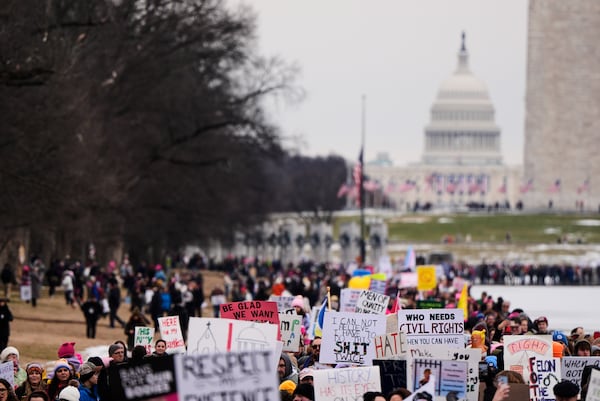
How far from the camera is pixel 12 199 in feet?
120

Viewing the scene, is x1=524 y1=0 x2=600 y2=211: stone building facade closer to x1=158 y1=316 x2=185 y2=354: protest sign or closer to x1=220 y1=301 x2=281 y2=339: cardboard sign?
x1=158 y1=316 x2=185 y2=354: protest sign

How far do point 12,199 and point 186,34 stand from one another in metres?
16.0

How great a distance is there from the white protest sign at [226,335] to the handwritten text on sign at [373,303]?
6064 mm

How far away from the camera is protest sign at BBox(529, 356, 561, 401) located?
52.4ft

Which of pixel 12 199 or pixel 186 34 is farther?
pixel 186 34

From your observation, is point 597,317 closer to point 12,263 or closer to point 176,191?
point 12,263

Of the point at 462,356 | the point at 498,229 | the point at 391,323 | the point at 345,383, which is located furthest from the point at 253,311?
the point at 498,229

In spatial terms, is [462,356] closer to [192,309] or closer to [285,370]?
[285,370]

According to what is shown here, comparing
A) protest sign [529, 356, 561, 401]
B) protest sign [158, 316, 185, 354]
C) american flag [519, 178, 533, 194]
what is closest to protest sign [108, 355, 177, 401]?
protest sign [529, 356, 561, 401]

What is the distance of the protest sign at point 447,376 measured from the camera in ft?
47.5

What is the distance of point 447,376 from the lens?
1456cm

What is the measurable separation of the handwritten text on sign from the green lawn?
8249cm

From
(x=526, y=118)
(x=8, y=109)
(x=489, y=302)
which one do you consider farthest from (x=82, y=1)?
(x=526, y=118)

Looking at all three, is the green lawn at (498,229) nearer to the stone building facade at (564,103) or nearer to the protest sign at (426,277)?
the stone building facade at (564,103)
